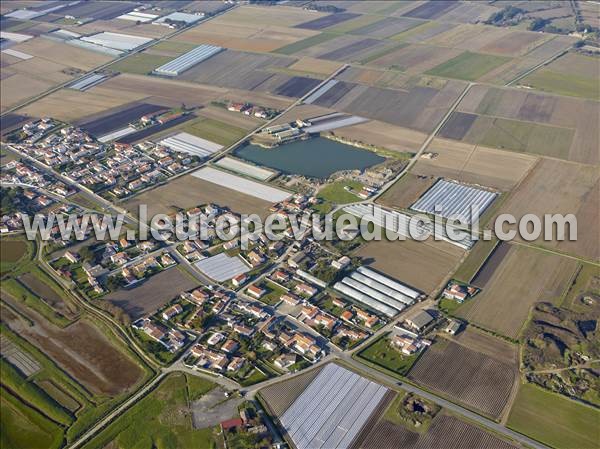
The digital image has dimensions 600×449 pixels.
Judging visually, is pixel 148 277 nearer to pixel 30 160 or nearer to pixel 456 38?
pixel 30 160

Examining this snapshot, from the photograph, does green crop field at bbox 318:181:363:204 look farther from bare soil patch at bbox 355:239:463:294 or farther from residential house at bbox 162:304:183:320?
residential house at bbox 162:304:183:320

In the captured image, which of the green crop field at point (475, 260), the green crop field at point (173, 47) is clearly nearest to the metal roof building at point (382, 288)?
the green crop field at point (475, 260)

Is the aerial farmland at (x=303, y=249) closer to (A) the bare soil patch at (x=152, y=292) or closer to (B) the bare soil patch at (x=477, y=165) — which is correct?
(A) the bare soil patch at (x=152, y=292)

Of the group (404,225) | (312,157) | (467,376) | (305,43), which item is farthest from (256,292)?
(305,43)

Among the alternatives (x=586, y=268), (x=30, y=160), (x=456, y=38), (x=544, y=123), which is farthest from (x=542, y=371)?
(x=456, y=38)

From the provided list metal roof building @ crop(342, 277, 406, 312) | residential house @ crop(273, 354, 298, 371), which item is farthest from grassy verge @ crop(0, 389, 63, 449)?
metal roof building @ crop(342, 277, 406, 312)

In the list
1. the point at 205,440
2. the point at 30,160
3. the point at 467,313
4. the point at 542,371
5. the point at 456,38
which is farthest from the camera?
the point at 456,38

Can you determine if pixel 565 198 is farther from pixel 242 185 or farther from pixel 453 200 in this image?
pixel 242 185
